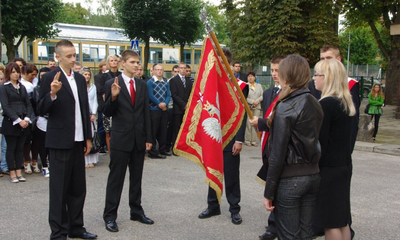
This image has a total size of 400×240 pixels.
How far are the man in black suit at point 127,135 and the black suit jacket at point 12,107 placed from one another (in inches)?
113

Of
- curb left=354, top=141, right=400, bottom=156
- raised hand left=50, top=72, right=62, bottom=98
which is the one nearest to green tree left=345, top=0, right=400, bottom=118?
curb left=354, top=141, right=400, bottom=156

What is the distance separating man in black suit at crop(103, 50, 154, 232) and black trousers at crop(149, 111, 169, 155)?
4370mm

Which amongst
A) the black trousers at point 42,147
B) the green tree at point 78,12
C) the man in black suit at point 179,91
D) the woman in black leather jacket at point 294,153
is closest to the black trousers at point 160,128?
the man in black suit at point 179,91

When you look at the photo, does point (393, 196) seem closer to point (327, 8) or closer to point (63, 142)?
point (63, 142)

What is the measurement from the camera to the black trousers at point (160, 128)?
30.9ft

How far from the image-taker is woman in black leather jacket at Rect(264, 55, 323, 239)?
2922 mm

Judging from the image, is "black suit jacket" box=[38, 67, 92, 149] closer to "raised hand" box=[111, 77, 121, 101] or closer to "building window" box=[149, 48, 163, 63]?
"raised hand" box=[111, 77, 121, 101]

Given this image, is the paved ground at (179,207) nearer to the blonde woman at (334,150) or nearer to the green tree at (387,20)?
the blonde woman at (334,150)

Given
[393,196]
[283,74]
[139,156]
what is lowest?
[393,196]

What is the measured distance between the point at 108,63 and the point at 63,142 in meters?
4.91

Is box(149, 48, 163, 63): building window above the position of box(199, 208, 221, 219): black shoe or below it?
above

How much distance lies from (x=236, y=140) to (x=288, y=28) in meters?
10.5

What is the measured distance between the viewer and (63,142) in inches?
169

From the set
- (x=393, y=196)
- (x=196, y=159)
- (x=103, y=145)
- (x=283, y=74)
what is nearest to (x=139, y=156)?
(x=196, y=159)
